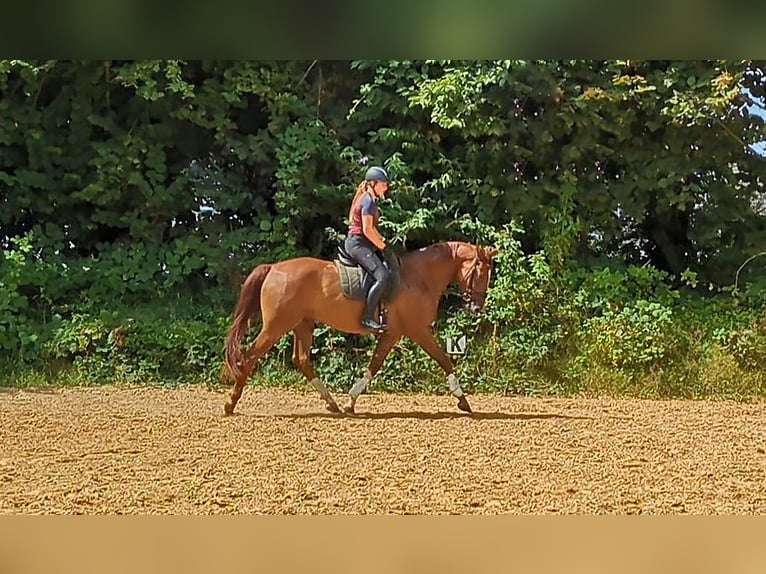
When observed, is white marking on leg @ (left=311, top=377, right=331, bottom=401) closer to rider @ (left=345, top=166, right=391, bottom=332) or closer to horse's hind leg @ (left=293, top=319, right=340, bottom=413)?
horse's hind leg @ (left=293, top=319, right=340, bottom=413)

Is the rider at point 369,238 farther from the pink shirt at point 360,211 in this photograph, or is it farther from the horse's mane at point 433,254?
the horse's mane at point 433,254

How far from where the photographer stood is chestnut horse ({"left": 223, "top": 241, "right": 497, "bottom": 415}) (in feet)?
16.4

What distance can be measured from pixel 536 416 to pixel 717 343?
101 inches

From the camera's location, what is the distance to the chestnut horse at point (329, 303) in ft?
16.4

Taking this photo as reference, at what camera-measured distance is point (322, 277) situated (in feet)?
16.7

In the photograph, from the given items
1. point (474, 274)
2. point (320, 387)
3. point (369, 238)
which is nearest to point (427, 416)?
point (320, 387)

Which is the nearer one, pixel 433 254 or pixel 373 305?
pixel 373 305

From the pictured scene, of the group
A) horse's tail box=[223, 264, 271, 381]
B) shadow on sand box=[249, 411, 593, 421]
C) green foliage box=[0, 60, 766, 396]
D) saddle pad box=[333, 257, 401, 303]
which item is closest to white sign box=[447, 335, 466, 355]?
green foliage box=[0, 60, 766, 396]

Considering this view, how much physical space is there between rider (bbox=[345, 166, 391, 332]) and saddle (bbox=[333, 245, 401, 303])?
0.11 ft

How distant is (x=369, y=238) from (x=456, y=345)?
2.29 meters

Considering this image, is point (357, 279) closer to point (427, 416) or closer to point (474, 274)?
point (474, 274)

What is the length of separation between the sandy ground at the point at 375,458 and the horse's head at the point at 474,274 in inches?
30.0

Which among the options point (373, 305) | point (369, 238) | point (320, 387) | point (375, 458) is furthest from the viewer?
point (320, 387)

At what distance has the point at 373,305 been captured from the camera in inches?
200
